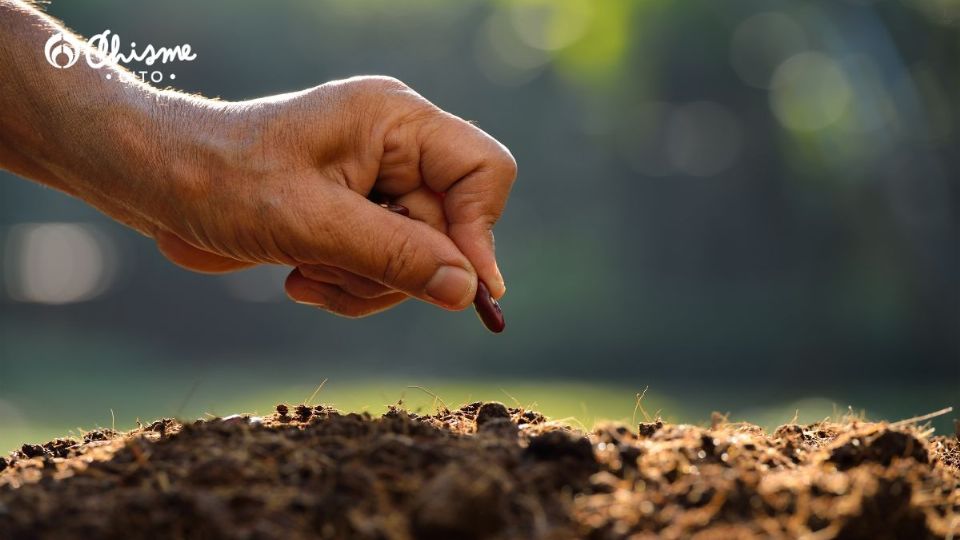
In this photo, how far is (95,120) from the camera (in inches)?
100

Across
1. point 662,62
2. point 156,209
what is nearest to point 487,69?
point 662,62

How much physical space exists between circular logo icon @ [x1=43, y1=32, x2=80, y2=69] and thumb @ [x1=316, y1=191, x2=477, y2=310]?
82 centimetres

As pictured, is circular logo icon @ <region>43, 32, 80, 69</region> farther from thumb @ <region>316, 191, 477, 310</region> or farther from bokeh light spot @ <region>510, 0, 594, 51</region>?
bokeh light spot @ <region>510, 0, 594, 51</region>

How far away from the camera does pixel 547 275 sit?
820 inches

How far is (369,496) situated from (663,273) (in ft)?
61.0

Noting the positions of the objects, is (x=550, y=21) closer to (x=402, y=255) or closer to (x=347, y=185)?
(x=347, y=185)

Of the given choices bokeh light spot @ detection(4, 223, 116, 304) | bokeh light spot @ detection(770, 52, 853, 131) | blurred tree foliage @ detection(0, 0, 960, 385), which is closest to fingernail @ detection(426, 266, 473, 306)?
blurred tree foliage @ detection(0, 0, 960, 385)

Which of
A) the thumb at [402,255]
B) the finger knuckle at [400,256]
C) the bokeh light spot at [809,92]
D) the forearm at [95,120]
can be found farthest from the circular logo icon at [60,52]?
the bokeh light spot at [809,92]

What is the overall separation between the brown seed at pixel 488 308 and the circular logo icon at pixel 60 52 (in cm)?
118

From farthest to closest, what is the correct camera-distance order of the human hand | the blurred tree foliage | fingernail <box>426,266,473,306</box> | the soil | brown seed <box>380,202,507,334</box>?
the blurred tree foliage
brown seed <box>380,202,507,334</box>
fingernail <box>426,266,473,306</box>
the human hand
the soil

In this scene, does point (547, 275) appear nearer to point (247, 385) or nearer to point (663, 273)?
point (663, 273)

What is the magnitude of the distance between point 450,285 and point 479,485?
1.16 meters

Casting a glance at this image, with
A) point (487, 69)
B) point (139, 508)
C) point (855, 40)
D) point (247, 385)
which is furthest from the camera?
point (487, 69)

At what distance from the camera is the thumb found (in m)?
2.46
